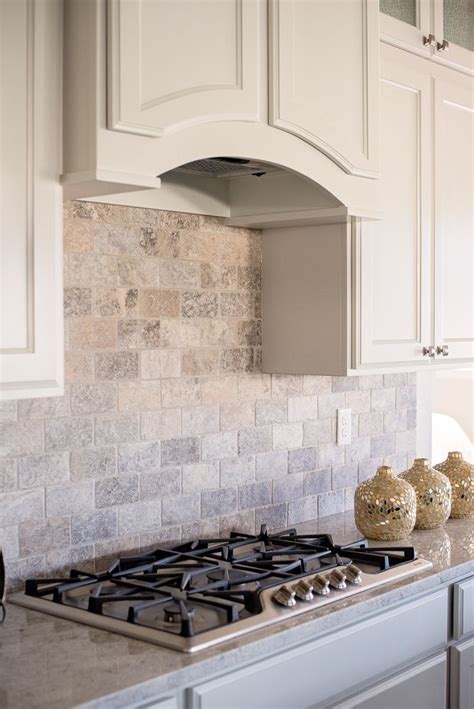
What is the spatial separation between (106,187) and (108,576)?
2.94 ft

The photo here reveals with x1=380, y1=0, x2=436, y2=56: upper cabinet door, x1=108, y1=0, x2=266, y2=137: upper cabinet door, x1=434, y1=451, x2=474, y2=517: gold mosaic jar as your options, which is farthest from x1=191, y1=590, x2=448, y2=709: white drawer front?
x1=380, y1=0, x2=436, y2=56: upper cabinet door

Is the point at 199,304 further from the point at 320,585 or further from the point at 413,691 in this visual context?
the point at 413,691

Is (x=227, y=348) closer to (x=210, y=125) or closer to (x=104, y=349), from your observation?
(x=104, y=349)

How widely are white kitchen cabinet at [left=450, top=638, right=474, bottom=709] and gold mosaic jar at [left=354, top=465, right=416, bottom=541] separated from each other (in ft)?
1.18

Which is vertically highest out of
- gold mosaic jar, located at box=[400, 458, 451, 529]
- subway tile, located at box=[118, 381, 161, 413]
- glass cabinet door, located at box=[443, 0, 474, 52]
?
glass cabinet door, located at box=[443, 0, 474, 52]

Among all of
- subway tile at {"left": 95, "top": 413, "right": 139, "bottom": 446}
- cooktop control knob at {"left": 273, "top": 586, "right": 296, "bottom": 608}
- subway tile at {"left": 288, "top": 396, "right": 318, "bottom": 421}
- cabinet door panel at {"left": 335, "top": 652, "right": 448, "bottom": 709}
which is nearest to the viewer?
cooktop control knob at {"left": 273, "top": 586, "right": 296, "bottom": 608}

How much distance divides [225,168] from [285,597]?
1157 mm

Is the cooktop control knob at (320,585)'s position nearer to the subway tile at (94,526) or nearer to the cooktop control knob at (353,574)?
the cooktop control knob at (353,574)

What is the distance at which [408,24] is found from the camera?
2.84 meters

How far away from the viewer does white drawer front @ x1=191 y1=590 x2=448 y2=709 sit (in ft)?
5.91

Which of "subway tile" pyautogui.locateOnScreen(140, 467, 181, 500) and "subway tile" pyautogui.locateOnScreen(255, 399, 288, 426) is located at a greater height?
"subway tile" pyautogui.locateOnScreen(255, 399, 288, 426)

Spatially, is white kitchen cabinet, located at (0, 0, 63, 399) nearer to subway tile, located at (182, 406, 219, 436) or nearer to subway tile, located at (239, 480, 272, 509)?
subway tile, located at (182, 406, 219, 436)

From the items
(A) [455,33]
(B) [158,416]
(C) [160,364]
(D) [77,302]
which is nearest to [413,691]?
(B) [158,416]

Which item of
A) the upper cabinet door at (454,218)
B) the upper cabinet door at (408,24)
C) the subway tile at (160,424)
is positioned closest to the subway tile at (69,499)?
the subway tile at (160,424)
